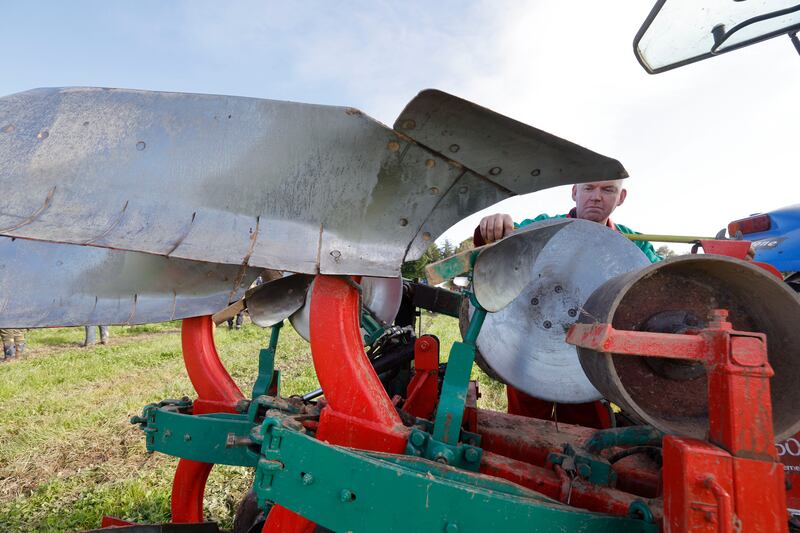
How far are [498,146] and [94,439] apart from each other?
525 cm

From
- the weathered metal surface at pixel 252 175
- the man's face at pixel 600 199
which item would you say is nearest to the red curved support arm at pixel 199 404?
the weathered metal surface at pixel 252 175

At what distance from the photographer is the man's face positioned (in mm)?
3029

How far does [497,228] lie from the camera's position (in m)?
1.78

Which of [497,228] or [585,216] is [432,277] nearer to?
[497,228]

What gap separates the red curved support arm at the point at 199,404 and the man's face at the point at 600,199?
102 inches

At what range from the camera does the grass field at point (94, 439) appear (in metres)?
3.09

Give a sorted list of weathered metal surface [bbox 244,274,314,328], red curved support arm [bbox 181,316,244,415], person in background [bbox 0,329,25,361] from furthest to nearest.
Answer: person in background [bbox 0,329,25,361] < weathered metal surface [bbox 244,274,314,328] < red curved support arm [bbox 181,316,244,415]

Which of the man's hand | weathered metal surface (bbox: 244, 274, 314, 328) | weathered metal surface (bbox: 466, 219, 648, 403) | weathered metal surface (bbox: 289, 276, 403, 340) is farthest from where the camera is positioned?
weathered metal surface (bbox: 289, 276, 403, 340)

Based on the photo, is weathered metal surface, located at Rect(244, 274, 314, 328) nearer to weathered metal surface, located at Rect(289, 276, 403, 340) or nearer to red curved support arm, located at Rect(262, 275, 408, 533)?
weathered metal surface, located at Rect(289, 276, 403, 340)

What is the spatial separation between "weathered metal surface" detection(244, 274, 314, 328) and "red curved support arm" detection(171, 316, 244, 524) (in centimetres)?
35

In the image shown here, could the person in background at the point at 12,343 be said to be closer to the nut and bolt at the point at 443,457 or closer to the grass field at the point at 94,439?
the grass field at the point at 94,439

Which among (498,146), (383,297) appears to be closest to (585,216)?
(383,297)

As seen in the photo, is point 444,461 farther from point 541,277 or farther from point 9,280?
point 9,280

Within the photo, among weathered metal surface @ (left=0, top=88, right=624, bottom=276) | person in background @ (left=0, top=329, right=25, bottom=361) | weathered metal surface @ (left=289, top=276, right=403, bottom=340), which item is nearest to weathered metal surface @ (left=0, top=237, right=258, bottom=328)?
weathered metal surface @ (left=289, top=276, right=403, bottom=340)
